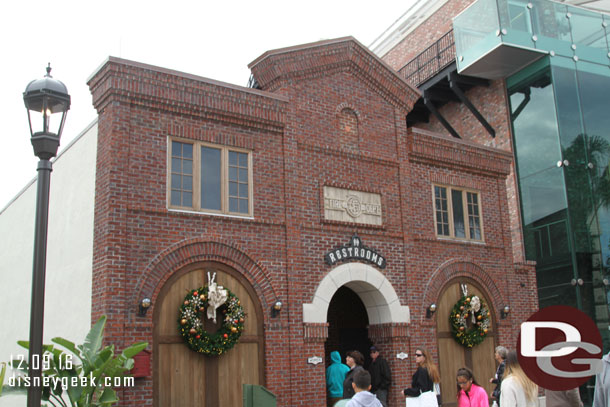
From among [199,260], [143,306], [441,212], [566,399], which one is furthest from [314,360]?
[566,399]

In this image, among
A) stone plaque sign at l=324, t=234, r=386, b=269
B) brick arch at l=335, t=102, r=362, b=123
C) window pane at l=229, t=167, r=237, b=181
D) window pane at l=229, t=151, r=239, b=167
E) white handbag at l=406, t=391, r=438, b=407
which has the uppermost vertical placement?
brick arch at l=335, t=102, r=362, b=123

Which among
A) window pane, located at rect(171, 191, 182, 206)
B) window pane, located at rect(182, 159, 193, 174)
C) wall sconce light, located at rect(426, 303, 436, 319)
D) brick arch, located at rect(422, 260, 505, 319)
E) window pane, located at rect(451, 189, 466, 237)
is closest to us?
window pane, located at rect(171, 191, 182, 206)

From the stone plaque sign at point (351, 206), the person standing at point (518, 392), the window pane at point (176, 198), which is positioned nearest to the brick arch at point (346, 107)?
the stone plaque sign at point (351, 206)

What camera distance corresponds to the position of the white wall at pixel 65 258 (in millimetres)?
11414

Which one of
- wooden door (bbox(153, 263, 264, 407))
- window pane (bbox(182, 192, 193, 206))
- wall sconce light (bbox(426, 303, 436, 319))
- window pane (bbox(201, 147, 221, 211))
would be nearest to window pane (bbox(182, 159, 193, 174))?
window pane (bbox(201, 147, 221, 211))

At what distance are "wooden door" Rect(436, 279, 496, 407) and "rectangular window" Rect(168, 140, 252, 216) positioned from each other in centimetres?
590

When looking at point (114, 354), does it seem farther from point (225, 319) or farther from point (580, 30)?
point (580, 30)

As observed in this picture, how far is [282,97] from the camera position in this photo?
43.6ft

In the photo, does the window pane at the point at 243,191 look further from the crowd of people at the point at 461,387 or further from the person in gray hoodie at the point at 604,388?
the person in gray hoodie at the point at 604,388

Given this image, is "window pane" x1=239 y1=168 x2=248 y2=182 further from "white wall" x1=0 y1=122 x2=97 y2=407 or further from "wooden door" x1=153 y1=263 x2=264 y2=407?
"white wall" x1=0 y1=122 x2=97 y2=407

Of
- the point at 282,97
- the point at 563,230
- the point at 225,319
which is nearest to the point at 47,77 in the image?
the point at 225,319

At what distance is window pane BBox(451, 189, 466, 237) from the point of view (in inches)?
629

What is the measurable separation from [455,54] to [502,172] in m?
5.34

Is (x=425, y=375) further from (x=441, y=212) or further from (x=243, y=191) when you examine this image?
(x=441, y=212)
